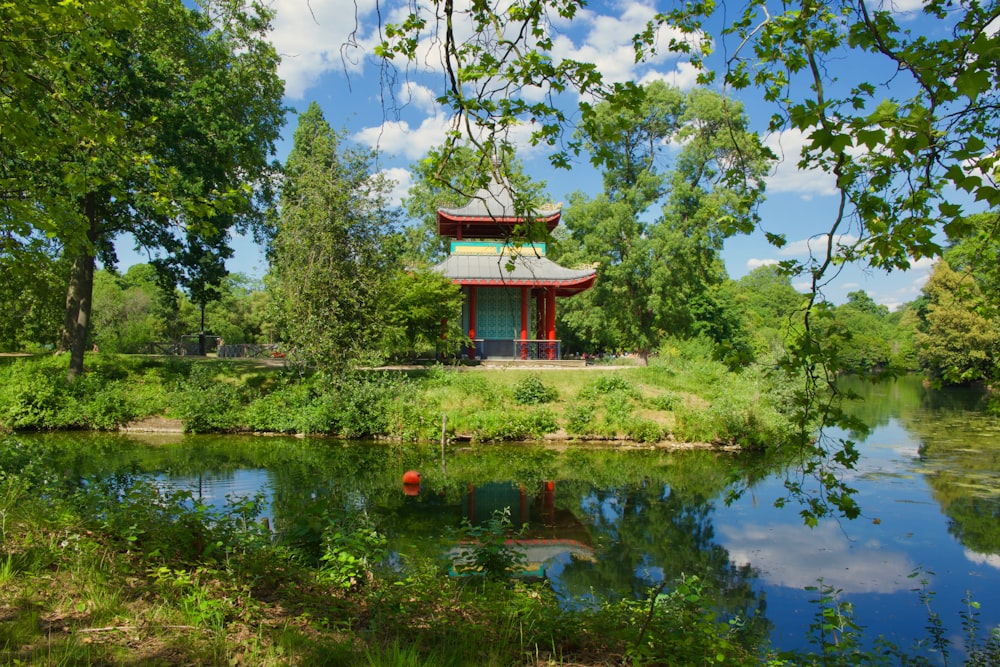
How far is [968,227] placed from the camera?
2.65m

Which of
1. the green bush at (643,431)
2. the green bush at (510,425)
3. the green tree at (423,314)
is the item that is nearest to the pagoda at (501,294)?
the green tree at (423,314)

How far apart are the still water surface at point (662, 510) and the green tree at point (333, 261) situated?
2768mm

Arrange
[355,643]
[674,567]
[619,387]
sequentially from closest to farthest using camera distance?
[355,643]
[674,567]
[619,387]

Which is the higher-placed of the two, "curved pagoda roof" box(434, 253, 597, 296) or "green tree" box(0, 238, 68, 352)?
"curved pagoda roof" box(434, 253, 597, 296)

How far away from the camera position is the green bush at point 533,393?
1712 cm

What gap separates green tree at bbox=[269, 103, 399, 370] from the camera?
15.9 m

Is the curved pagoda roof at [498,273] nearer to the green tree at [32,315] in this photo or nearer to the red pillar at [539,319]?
the red pillar at [539,319]

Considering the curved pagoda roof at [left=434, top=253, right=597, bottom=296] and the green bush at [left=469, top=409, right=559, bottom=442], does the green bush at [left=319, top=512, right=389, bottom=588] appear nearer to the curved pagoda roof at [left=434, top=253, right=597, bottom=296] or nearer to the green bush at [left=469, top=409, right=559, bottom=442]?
the green bush at [left=469, top=409, right=559, bottom=442]

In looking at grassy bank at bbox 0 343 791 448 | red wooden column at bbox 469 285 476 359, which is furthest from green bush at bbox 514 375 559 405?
red wooden column at bbox 469 285 476 359

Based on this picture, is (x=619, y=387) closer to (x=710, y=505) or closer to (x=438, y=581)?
(x=710, y=505)

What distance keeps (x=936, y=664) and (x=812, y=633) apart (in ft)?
3.19

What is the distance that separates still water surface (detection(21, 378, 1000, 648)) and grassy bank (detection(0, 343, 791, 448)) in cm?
95

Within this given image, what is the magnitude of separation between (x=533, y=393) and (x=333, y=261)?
257 inches

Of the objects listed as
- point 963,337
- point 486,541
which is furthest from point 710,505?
point 963,337
